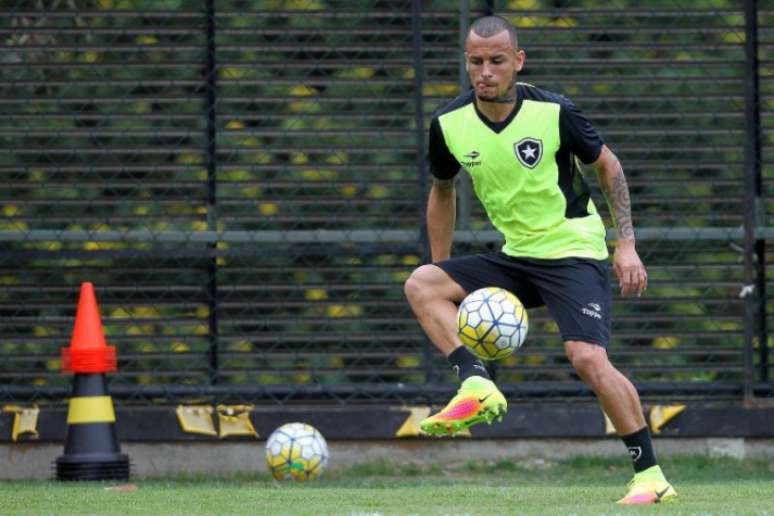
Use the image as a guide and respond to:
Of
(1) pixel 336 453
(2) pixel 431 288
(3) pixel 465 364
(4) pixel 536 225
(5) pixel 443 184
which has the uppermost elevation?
(5) pixel 443 184

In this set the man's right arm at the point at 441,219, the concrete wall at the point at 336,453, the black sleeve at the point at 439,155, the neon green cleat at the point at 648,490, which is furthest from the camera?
the concrete wall at the point at 336,453

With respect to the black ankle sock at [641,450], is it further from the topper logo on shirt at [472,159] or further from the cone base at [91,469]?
the cone base at [91,469]

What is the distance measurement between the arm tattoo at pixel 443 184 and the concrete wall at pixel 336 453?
129 inches

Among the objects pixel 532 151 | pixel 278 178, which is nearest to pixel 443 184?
pixel 532 151

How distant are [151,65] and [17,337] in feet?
6.83

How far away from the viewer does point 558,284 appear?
8.00m

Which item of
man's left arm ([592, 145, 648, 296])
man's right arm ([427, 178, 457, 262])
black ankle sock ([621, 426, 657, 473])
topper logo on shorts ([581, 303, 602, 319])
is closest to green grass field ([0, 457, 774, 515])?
black ankle sock ([621, 426, 657, 473])

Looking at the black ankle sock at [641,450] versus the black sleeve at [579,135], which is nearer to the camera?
the black ankle sock at [641,450]

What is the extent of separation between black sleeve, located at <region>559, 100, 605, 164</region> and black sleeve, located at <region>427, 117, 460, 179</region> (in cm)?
59

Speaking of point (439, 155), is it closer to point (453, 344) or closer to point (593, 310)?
point (453, 344)

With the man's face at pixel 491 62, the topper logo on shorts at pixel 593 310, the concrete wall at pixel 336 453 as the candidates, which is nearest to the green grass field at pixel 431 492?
the concrete wall at pixel 336 453

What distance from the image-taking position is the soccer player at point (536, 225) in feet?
25.9

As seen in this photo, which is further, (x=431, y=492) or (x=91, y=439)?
(x=91, y=439)

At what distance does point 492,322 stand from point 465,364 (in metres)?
0.28
